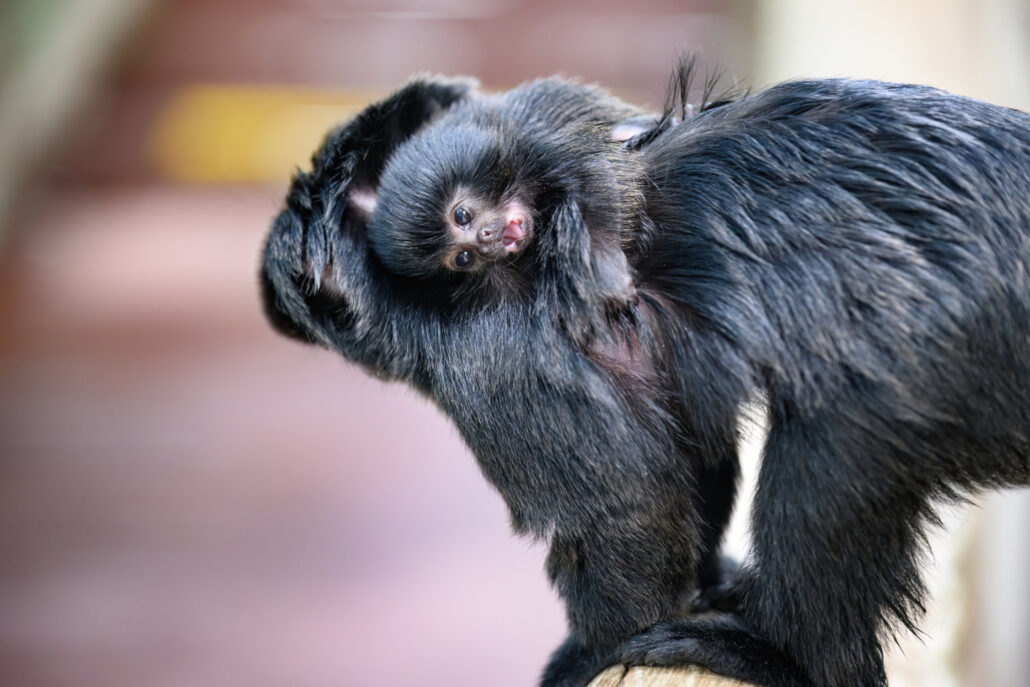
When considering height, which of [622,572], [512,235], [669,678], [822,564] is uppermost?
[512,235]

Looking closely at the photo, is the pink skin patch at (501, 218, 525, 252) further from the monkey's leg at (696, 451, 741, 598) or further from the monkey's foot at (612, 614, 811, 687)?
the monkey's foot at (612, 614, 811, 687)

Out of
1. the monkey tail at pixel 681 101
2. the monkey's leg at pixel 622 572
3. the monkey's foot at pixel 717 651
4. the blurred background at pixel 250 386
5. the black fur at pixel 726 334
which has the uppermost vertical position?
the monkey tail at pixel 681 101

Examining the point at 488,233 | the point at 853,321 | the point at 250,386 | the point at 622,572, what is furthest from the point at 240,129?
the point at 853,321

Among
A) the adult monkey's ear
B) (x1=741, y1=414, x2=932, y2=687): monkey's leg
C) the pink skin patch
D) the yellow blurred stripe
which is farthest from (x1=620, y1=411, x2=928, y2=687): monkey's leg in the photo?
the yellow blurred stripe

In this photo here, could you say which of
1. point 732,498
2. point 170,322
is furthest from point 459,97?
point 170,322

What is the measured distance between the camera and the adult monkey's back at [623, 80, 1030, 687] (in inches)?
69.7

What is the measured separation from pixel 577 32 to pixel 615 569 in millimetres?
8305

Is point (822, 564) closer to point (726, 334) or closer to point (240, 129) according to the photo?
point (726, 334)

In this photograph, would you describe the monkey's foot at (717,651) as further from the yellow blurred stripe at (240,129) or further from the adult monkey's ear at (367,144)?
the yellow blurred stripe at (240,129)

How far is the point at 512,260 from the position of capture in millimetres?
2129

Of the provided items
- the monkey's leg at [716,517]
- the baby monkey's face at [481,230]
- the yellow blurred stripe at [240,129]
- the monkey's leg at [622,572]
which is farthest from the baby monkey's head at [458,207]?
the yellow blurred stripe at [240,129]

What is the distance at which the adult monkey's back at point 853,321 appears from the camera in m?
1.77

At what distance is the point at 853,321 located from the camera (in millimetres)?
1808

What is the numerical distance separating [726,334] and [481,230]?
52 centimetres
